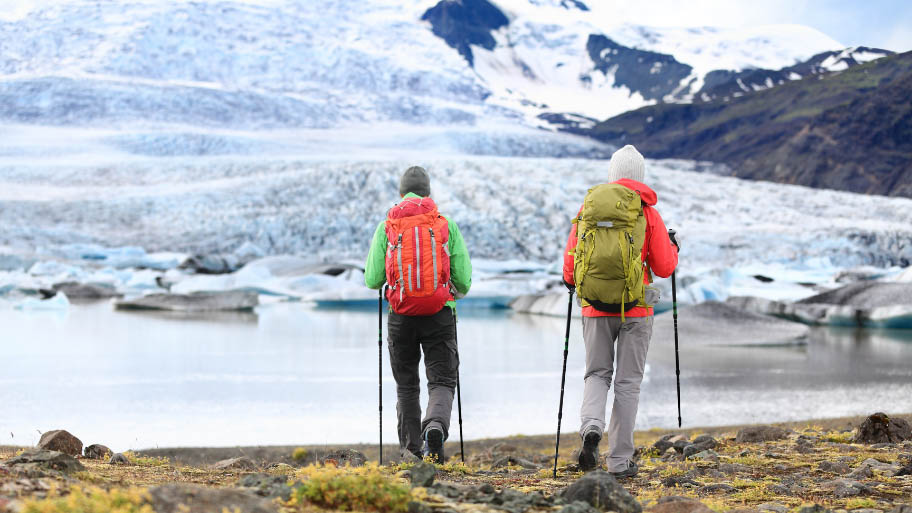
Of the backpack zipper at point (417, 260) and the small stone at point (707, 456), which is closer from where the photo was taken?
the backpack zipper at point (417, 260)

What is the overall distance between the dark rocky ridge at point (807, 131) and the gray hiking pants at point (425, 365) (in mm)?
41988

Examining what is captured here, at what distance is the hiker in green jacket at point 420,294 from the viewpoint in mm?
3523

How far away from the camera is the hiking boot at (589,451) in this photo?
3.40m

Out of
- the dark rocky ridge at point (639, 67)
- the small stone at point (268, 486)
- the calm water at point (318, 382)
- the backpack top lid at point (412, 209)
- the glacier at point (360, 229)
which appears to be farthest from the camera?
the dark rocky ridge at point (639, 67)

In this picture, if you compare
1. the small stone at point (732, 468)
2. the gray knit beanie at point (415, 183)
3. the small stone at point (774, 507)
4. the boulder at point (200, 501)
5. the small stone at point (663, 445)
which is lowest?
the small stone at point (663, 445)

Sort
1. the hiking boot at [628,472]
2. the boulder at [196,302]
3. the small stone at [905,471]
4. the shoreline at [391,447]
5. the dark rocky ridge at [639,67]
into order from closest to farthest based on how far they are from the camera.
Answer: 1. the small stone at [905,471]
2. the hiking boot at [628,472]
3. the shoreline at [391,447]
4. the boulder at [196,302]
5. the dark rocky ridge at [639,67]

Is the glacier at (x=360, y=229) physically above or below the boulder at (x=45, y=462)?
above

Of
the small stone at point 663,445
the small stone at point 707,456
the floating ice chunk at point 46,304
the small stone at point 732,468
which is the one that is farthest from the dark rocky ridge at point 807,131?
the small stone at point 732,468

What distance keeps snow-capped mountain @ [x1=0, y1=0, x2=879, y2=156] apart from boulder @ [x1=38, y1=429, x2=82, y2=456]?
3031cm

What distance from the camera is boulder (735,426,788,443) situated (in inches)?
180

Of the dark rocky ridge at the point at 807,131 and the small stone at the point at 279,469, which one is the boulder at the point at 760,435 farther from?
the dark rocky ridge at the point at 807,131

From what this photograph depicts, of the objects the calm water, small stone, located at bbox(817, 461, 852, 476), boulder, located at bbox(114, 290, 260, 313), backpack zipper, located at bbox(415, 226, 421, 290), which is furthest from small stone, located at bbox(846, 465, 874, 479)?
boulder, located at bbox(114, 290, 260, 313)

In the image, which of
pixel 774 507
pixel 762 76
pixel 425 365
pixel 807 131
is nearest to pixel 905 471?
pixel 774 507

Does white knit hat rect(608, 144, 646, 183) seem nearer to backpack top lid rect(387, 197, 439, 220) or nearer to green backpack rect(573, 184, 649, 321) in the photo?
green backpack rect(573, 184, 649, 321)
